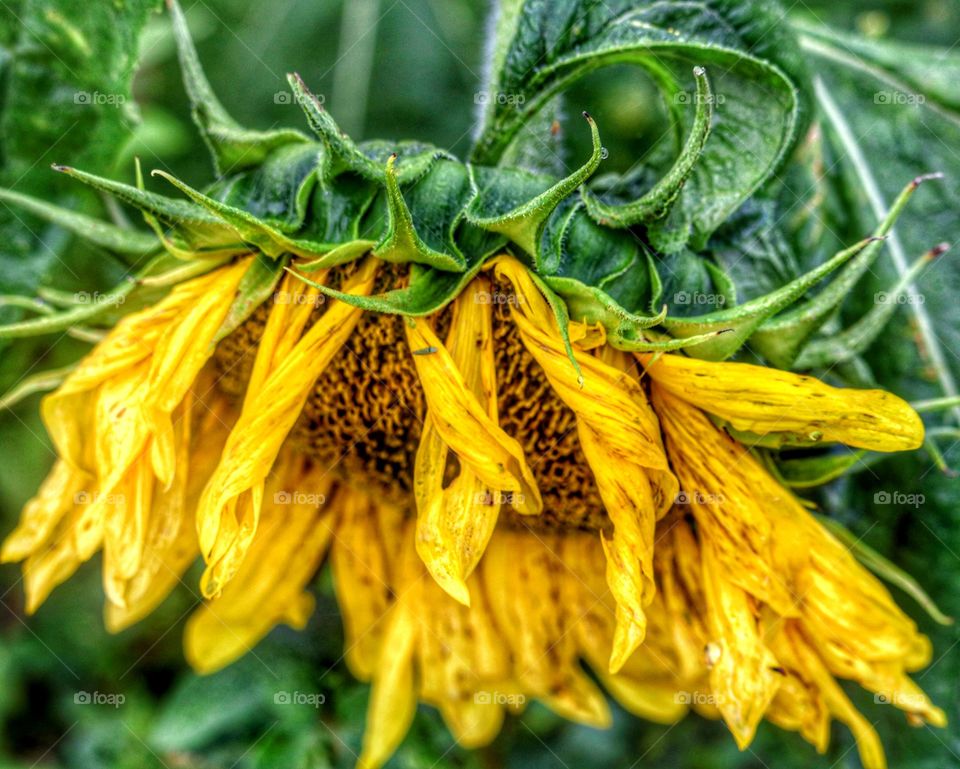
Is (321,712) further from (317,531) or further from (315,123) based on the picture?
(315,123)

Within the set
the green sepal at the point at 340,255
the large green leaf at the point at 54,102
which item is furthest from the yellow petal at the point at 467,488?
the large green leaf at the point at 54,102

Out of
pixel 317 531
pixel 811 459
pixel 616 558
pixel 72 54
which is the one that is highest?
pixel 72 54

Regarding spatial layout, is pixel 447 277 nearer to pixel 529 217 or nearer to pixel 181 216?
pixel 529 217

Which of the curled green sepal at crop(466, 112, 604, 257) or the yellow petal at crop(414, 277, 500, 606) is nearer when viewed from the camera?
the curled green sepal at crop(466, 112, 604, 257)

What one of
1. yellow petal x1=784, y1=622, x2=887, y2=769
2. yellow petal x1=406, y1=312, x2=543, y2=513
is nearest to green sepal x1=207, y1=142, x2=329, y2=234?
yellow petal x1=406, y1=312, x2=543, y2=513

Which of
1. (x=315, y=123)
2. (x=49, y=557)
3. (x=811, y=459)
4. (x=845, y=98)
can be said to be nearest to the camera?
(x=315, y=123)

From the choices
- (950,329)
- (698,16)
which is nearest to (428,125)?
(698,16)

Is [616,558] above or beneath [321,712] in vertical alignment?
above

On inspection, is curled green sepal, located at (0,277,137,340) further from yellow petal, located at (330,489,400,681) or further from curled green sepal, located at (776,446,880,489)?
curled green sepal, located at (776,446,880,489)
